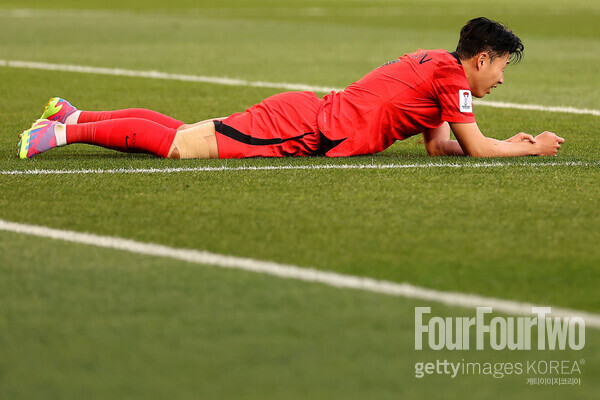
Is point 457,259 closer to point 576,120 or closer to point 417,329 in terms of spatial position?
point 417,329

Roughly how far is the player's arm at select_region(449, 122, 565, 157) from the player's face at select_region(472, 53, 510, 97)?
0.26m

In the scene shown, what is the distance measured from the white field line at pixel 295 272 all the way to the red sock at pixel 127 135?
1.44 meters

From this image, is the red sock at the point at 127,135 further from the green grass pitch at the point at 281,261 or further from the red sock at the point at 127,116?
the red sock at the point at 127,116

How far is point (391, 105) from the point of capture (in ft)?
18.3

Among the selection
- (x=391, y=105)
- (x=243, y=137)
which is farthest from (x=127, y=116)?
(x=391, y=105)

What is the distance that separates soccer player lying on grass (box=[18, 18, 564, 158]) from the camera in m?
5.54

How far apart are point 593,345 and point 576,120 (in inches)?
180

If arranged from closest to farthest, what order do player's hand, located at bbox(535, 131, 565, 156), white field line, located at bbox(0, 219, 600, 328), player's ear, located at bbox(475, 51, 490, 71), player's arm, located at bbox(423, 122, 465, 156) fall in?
white field line, located at bbox(0, 219, 600, 328) → player's ear, located at bbox(475, 51, 490, 71) → player's hand, located at bbox(535, 131, 565, 156) → player's arm, located at bbox(423, 122, 465, 156)

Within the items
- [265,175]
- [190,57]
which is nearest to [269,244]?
[265,175]

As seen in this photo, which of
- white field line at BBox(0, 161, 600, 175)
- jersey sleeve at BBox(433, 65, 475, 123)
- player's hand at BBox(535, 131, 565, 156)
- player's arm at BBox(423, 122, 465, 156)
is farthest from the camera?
player's arm at BBox(423, 122, 465, 156)

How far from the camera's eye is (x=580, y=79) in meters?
9.92

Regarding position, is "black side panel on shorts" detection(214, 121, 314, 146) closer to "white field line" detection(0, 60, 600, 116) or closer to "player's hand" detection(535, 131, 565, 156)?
"player's hand" detection(535, 131, 565, 156)

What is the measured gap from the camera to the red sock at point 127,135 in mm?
5562

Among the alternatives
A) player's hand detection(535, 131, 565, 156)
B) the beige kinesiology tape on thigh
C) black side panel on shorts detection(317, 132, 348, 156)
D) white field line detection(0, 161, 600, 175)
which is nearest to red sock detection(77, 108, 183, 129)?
the beige kinesiology tape on thigh
